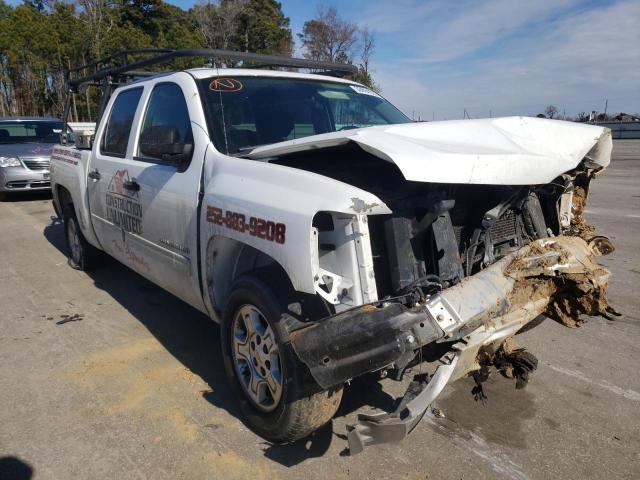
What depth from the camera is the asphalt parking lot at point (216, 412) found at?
2.56 metres

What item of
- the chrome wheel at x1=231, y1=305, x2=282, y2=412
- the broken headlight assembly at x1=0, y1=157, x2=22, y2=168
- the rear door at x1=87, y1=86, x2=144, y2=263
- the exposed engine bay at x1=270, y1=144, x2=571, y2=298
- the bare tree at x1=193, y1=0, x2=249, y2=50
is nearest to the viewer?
the exposed engine bay at x1=270, y1=144, x2=571, y2=298

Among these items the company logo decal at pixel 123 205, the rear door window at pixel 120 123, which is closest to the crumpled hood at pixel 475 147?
the company logo decal at pixel 123 205

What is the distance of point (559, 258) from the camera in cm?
→ 284

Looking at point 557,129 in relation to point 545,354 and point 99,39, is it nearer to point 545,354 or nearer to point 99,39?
point 545,354

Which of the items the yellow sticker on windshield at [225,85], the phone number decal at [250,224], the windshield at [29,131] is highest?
the windshield at [29,131]

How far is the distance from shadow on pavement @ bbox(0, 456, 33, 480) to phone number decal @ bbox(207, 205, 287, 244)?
5.26 ft

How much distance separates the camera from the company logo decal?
3.89 metres

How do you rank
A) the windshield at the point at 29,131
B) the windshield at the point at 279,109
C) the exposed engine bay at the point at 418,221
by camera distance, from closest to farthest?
the exposed engine bay at the point at 418,221 < the windshield at the point at 279,109 < the windshield at the point at 29,131

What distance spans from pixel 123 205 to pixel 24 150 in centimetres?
938

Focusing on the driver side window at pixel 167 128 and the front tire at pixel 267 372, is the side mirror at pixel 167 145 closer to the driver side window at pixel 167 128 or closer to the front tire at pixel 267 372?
the driver side window at pixel 167 128

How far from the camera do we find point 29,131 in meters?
12.7

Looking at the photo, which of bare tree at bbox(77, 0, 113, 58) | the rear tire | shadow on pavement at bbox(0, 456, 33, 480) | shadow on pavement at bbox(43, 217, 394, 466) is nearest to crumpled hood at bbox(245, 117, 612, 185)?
shadow on pavement at bbox(43, 217, 394, 466)

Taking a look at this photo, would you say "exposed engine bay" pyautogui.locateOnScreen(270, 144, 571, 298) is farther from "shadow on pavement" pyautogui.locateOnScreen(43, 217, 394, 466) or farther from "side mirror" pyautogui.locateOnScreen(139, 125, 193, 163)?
"shadow on pavement" pyautogui.locateOnScreen(43, 217, 394, 466)

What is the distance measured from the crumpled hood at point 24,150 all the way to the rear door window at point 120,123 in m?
8.31
